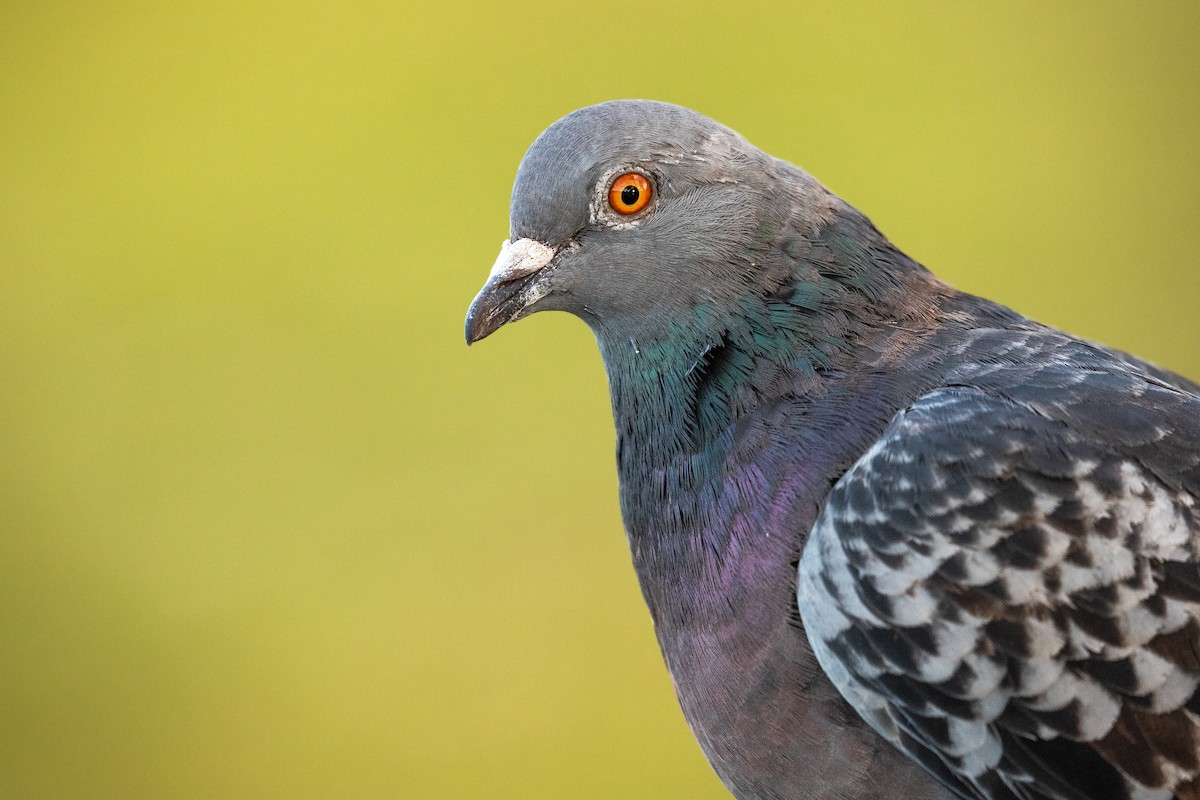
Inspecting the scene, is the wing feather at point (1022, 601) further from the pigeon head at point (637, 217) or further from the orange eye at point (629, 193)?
the orange eye at point (629, 193)

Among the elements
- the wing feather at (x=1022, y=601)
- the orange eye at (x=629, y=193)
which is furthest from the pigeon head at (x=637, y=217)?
the wing feather at (x=1022, y=601)

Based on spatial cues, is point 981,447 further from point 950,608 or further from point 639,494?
point 639,494

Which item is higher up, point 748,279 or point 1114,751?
point 748,279

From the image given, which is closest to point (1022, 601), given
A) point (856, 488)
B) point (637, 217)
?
point (856, 488)

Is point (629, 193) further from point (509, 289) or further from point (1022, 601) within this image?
point (1022, 601)

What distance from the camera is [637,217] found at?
2.42 m

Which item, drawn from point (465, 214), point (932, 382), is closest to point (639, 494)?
point (932, 382)

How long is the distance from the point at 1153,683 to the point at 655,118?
4.28 ft

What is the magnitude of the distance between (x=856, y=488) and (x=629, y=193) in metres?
0.73

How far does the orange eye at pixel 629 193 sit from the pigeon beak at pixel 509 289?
16cm

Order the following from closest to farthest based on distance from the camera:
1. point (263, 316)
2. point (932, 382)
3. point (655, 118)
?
point (932, 382)
point (655, 118)
point (263, 316)

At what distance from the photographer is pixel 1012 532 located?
200 centimetres

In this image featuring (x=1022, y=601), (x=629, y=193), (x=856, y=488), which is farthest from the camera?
(x=629, y=193)

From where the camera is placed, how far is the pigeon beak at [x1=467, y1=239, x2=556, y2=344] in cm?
239
